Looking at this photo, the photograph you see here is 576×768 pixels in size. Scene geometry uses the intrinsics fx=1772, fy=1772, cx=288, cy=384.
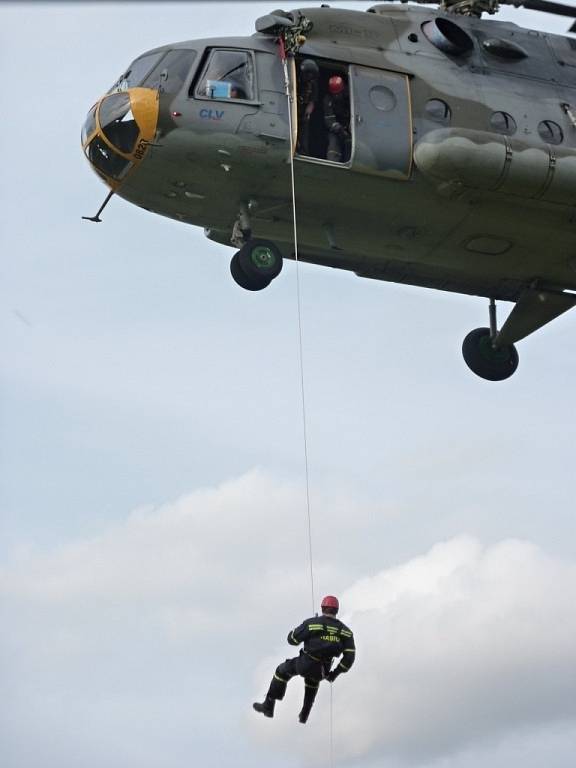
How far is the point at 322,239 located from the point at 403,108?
2390 mm

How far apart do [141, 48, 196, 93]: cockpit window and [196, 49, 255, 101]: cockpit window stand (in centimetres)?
28

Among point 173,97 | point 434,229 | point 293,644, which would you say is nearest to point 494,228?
point 434,229

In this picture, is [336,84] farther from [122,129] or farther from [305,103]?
[122,129]

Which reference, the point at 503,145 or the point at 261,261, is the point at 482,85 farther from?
the point at 261,261

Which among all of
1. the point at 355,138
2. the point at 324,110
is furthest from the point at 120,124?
the point at 355,138

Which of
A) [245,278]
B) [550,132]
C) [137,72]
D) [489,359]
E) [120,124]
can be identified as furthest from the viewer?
[489,359]

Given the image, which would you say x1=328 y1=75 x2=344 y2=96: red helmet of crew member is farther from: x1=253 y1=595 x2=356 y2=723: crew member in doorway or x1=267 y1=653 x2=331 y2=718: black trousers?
x1=267 y1=653 x2=331 y2=718: black trousers

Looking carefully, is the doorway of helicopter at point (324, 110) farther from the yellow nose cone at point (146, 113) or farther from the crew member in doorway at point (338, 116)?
the yellow nose cone at point (146, 113)

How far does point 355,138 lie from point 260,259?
232 centimetres

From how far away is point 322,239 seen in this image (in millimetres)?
27188

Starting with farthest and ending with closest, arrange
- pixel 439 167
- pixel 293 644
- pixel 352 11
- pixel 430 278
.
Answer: pixel 430 278, pixel 352 11, pixel 439 167, pixel 293 644

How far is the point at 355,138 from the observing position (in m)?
25.8

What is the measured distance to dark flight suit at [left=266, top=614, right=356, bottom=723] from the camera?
22.5 meters

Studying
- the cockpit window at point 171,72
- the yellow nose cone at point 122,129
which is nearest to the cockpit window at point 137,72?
the cockpit window at point 171,72
